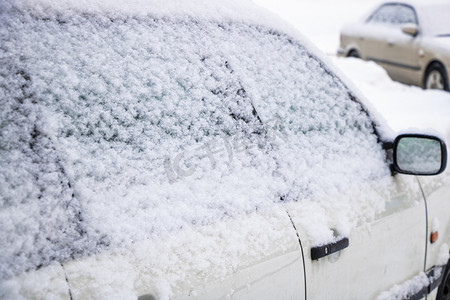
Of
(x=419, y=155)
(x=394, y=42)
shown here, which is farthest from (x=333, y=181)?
(x=394, y=42)

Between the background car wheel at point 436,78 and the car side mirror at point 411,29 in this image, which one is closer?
the background car wheel at point 436,78

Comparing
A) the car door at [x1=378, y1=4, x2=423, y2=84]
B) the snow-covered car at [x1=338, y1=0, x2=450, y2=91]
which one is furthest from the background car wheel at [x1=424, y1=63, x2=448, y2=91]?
A: the car door at [x1=378, y1=4, x2=423, y2=84]

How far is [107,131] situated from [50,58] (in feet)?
0.87

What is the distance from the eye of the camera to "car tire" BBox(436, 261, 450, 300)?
219cm

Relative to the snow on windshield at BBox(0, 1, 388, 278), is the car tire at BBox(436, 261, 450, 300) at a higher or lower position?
lower

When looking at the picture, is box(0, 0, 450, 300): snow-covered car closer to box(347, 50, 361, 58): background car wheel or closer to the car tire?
the car tire

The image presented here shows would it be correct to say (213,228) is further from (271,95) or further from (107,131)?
(271,95)

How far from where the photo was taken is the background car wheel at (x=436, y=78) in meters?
6.41

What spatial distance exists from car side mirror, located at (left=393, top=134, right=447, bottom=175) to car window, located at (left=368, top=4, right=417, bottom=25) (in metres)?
6.16

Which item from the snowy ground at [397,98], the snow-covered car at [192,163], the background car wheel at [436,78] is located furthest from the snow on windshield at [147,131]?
the background car wheel at [436,78]

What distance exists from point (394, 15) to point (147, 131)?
7.55m

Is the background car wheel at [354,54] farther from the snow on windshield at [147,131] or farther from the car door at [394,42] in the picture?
the snow on windshield at [147,131]

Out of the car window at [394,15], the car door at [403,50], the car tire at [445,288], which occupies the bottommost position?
the car tire at [445,288]

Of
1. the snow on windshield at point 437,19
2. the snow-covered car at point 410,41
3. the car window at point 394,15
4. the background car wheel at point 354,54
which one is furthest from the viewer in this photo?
the background car wheel at point 354,54
